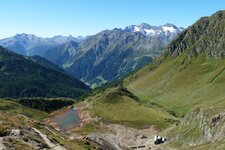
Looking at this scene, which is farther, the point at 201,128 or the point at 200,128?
the point at 200,128

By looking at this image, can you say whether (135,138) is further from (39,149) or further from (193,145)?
(39,149)

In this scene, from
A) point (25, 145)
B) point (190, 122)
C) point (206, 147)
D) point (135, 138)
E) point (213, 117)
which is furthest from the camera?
point (135, 138)

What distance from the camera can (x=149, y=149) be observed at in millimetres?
159375

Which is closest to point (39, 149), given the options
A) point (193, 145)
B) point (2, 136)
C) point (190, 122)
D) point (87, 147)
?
point (2, 136)

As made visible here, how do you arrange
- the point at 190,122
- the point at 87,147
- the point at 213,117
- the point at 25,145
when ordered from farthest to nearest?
1. the point at 190,122
2. the point at 213,117
3. the point at 87,147
4. the point at 25,145

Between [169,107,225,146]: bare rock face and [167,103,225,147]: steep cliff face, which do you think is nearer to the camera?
[167,103,225,147]: steep cliff face

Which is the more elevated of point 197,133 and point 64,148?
point 197,133

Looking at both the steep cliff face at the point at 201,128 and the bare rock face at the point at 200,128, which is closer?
the steep cliff face at the point at 201,128

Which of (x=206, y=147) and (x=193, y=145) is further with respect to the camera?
(x=193, y=145)

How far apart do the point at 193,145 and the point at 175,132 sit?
22.7 m

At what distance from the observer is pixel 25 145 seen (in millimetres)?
64938

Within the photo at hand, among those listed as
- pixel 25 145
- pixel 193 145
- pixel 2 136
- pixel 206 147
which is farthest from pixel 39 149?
pixel 193 145

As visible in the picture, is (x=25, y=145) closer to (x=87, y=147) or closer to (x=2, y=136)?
(x=2, y=136)

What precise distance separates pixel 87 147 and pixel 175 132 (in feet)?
259
